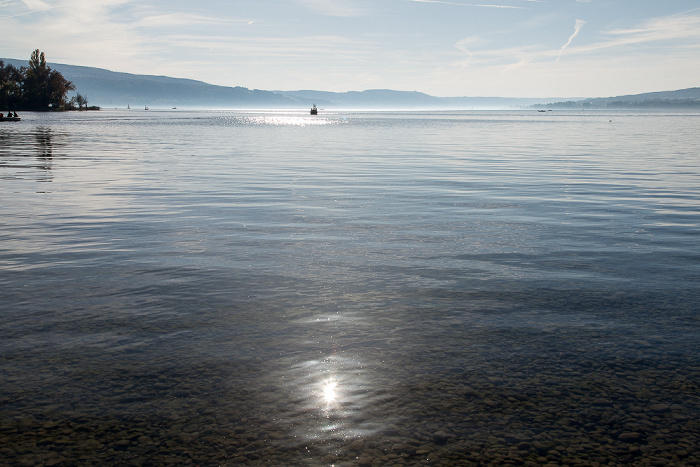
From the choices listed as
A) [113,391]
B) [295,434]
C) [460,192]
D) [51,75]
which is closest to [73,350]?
[113,391]

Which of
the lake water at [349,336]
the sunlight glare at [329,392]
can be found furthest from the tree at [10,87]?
the sunlight glare at [329,392]

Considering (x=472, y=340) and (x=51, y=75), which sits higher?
(x=51, y=75)

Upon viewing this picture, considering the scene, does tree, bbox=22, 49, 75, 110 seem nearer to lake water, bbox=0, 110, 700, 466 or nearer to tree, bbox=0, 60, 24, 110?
tree, bbox=0, 60, 24, 110

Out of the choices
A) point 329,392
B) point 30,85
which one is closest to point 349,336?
point 329,392

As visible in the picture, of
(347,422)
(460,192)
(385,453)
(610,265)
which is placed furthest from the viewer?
(460,192)

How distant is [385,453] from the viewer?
5.51 meters

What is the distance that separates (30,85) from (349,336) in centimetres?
19610

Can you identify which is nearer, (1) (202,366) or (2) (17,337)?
(1) (202,366)

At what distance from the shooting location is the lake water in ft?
19.0

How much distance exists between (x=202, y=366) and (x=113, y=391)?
1.09 metres

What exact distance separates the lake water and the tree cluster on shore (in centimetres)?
17549

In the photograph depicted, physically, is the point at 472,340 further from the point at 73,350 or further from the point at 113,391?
the point at 73,350

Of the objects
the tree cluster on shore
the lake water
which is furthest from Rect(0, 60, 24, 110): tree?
the lake water

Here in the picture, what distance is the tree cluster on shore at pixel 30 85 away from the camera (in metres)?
169
